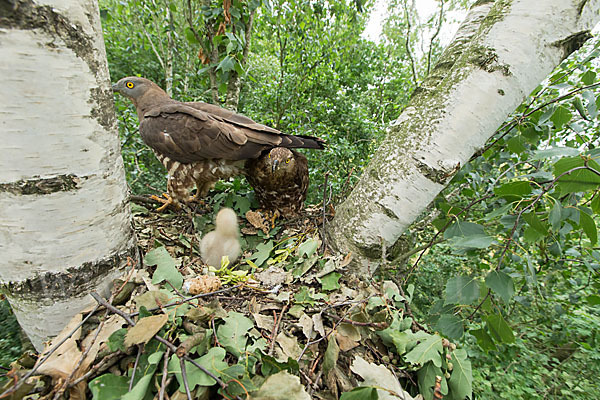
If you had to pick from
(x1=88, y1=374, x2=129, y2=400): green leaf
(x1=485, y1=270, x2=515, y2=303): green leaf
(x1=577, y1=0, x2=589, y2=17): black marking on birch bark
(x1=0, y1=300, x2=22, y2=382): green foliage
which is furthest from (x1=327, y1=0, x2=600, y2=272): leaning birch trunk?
(x1=0, y1=300, x2=22, y2=382): green foliage

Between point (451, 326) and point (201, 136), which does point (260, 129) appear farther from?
point (451, 326)

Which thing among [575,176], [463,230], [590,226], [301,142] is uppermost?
[575,176]

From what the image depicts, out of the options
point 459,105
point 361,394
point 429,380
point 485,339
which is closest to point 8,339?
point 361,394

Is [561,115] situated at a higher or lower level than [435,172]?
higher

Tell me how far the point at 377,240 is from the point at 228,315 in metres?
0.71

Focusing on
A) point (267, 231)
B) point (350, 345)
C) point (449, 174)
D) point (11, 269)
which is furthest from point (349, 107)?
point (11, 269)

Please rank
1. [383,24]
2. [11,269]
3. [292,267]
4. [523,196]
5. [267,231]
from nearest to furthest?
1. [11,269]
2. [523,196]
3. [292,267]
4. [267,231]
5. [383,24]

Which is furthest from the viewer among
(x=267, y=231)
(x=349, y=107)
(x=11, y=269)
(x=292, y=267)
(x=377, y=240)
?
(x=349, y=107)

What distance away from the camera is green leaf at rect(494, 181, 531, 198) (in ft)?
2.91

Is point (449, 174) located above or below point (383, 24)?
below

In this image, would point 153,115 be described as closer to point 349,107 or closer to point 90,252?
point 90,252

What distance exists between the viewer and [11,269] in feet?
2.68

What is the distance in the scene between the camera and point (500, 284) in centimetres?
87

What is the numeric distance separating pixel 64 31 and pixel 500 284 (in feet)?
4.94
